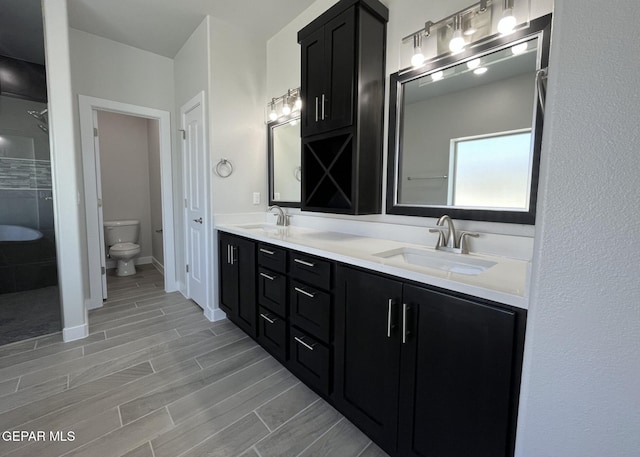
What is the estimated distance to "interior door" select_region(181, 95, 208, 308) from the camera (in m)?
2.63

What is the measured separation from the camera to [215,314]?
2650 millimetres

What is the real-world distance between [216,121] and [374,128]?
149 centimetres

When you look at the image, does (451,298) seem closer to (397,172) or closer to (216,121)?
(397,172)

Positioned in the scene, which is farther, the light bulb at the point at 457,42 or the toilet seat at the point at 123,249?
the toilet seat at the point at 123,249

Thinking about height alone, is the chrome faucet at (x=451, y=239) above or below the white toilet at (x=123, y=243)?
above

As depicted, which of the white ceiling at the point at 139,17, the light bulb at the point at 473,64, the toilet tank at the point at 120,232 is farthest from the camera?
the toilet tank at the point at 120,232

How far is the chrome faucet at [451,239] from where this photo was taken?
1.42 meters

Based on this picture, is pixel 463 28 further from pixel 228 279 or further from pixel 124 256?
pixel 124 256

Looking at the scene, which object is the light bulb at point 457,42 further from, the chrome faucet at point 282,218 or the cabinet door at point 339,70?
the chrome faucet at point 282,218

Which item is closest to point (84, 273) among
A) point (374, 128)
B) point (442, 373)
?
point (374, 128)

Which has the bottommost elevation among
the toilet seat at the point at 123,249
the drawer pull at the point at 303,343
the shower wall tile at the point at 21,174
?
the drawer pull at the point at 303,343

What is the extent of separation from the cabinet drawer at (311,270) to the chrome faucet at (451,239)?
593mm

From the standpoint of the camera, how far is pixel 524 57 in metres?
1.29

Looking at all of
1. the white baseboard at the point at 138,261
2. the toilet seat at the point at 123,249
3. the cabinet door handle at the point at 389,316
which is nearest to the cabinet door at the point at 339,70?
the cabinet door handle at the point at 389,316
